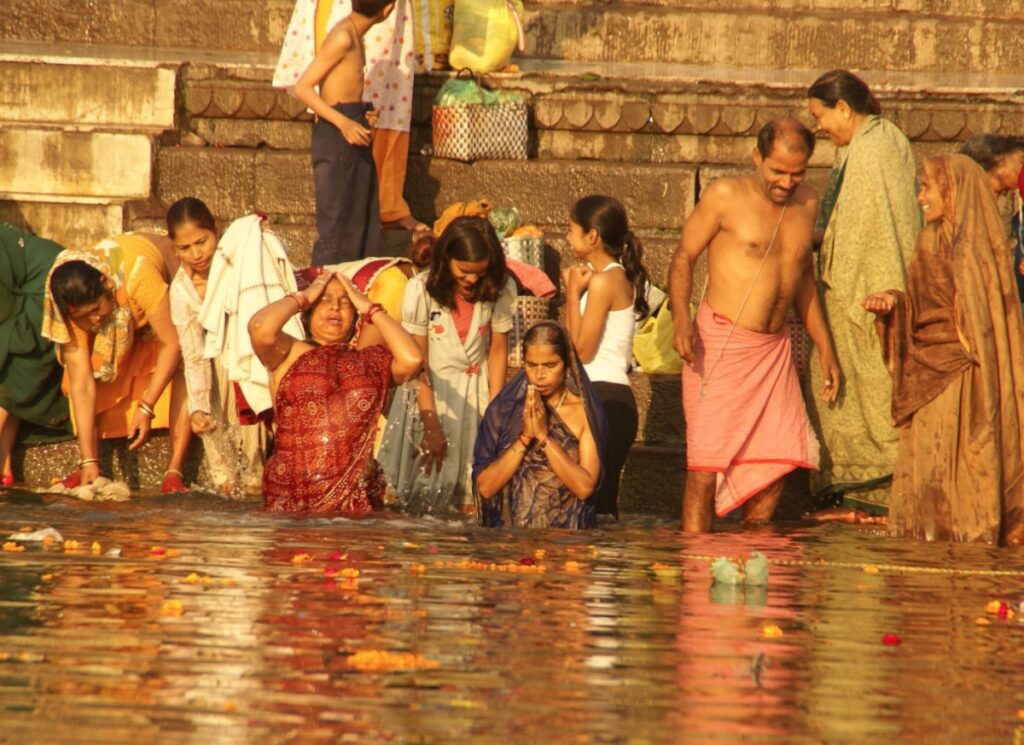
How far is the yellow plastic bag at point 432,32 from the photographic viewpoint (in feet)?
36.1

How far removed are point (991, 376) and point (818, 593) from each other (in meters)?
2.30

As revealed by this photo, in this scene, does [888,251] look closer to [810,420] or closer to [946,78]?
[810,420]

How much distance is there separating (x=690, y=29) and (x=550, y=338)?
598 centimetres

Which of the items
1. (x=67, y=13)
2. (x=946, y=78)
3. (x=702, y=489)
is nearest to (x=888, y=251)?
(x=702, y=489)

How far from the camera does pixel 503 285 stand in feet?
28.0

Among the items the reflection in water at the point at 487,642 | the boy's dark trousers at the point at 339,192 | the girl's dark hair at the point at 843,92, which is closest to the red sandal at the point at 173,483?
the boy's dark trousers at the point at 339,192

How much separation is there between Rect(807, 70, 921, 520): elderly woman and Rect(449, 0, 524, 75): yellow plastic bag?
2.88 m

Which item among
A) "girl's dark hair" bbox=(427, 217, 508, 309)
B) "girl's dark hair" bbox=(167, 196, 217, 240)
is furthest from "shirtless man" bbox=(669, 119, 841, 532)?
"girl's dark hair" bbox=(167, 196, 217, 240)

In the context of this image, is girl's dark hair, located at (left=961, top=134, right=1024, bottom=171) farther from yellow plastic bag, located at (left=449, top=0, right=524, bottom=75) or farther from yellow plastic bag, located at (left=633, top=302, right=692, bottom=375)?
yellow plastic bag, located at (left=449, top=0, right=524, bottom=75)

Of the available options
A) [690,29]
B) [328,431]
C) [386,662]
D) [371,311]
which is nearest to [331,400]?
[328,431]

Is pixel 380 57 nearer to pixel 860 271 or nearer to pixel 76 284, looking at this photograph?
pixel 76 284

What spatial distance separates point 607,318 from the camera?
834 centimetres

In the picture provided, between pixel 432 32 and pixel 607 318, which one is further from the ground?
pixel 432 32

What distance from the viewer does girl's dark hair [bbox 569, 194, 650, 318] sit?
27.3ft
